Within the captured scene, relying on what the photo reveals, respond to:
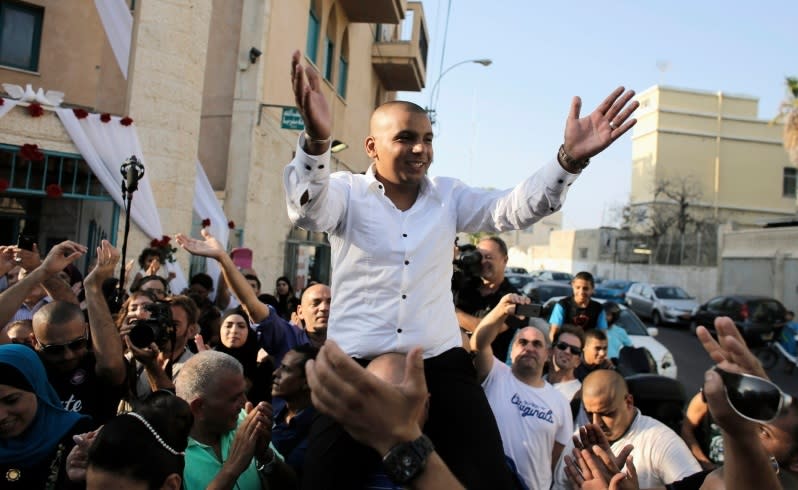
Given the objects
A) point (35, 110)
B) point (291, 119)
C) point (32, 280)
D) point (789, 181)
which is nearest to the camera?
point (32, 280)

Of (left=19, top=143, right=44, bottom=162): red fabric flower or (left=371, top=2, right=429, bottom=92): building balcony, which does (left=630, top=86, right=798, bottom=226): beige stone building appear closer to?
(left=371, top=2, right=429, bottom=92): building balcony

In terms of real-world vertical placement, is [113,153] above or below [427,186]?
above

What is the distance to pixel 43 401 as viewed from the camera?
303cm

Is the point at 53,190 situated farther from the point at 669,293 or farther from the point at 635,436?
the point at 669,293

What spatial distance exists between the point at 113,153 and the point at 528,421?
739 cm

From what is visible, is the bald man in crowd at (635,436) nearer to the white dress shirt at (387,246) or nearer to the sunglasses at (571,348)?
the sunglasses at (571,348)

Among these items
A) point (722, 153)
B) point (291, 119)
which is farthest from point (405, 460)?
point (722, 153)

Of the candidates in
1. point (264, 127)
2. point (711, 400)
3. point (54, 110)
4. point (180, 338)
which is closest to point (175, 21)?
point (54, 110)

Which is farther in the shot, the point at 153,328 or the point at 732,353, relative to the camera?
the point at 153,328

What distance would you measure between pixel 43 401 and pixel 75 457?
1.33 ft

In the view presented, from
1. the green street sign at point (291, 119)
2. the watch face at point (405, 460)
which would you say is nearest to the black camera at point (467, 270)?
the watch face at point (405, 460)

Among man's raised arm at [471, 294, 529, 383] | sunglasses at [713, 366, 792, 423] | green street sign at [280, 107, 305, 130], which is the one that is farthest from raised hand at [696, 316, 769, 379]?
green street sign at [280, 107, 305, 130]

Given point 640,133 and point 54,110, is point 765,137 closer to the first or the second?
point 640,133

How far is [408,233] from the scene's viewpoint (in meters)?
2.62
